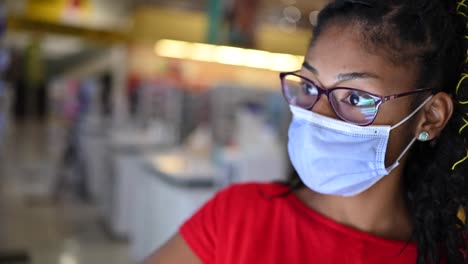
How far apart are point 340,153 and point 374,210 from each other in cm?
18

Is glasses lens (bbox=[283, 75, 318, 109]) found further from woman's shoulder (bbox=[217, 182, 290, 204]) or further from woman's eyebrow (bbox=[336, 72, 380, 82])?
woman's shoulder (bbox=[217, 182, 290, 204])

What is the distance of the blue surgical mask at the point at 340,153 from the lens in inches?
46.2

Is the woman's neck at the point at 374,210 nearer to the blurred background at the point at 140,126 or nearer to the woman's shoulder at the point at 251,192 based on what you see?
the woman's shoulder at the point at 251,192

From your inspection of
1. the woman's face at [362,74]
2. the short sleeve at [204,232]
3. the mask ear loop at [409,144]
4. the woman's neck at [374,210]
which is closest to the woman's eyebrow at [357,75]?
the woman's face at [362,74]

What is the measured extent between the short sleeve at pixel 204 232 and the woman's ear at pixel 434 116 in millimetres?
494

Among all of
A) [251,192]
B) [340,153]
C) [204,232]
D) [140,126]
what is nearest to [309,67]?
[340,153]

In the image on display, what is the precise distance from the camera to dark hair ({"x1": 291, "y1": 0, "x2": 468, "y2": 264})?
114 centimetres

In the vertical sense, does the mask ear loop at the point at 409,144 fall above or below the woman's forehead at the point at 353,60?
below

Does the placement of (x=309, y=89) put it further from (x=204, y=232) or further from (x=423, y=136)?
(x=204, y=232)

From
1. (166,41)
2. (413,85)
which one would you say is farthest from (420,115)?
(166,41)

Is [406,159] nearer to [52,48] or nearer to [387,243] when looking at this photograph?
[387,243]

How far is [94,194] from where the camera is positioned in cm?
732

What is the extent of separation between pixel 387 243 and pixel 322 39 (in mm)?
486

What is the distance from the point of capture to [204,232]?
1204mm
